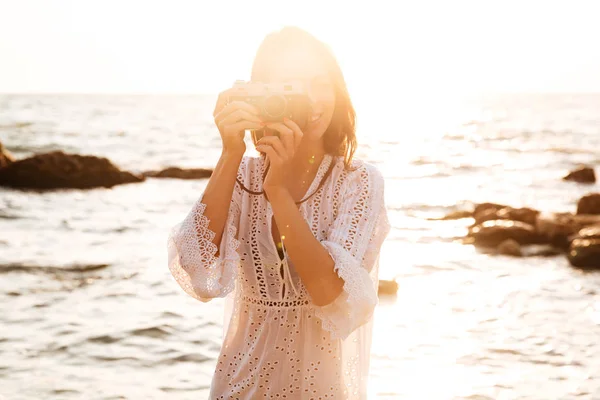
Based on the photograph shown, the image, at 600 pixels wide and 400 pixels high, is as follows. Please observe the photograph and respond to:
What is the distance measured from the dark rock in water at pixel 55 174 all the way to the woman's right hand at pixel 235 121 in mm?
18440

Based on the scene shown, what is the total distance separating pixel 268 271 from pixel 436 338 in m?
5.55

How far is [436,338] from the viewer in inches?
293

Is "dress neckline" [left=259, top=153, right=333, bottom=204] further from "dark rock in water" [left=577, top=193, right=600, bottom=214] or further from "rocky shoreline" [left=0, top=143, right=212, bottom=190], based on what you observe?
"rocky shoreline" [left=0, top=143, right=212, bottom=190]

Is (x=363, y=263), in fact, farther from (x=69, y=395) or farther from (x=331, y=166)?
(x=69, y=395)

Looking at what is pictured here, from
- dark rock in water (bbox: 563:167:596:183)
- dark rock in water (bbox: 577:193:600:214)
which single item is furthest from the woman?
dark rock in water (bbox: 563:167:596:183)

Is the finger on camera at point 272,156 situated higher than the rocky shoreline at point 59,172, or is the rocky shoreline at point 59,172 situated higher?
the finger on camera at point 272,156

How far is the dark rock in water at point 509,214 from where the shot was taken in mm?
14016

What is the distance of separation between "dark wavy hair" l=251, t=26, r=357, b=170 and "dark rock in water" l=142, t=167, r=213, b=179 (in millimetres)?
21217

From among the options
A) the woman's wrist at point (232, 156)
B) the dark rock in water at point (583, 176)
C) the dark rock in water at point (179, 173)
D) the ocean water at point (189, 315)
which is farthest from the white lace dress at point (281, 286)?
the dark rock in water at point (583, 176)

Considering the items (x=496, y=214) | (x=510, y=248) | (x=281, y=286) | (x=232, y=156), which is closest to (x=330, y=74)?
(x=232, y=156)

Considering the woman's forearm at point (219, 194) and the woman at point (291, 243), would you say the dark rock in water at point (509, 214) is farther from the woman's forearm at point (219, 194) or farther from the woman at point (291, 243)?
the woman's forearm at point (219, 194)

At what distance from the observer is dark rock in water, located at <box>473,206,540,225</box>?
14.0 metres

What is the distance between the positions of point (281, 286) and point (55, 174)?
18529mm

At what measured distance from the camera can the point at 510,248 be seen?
11836 mm
